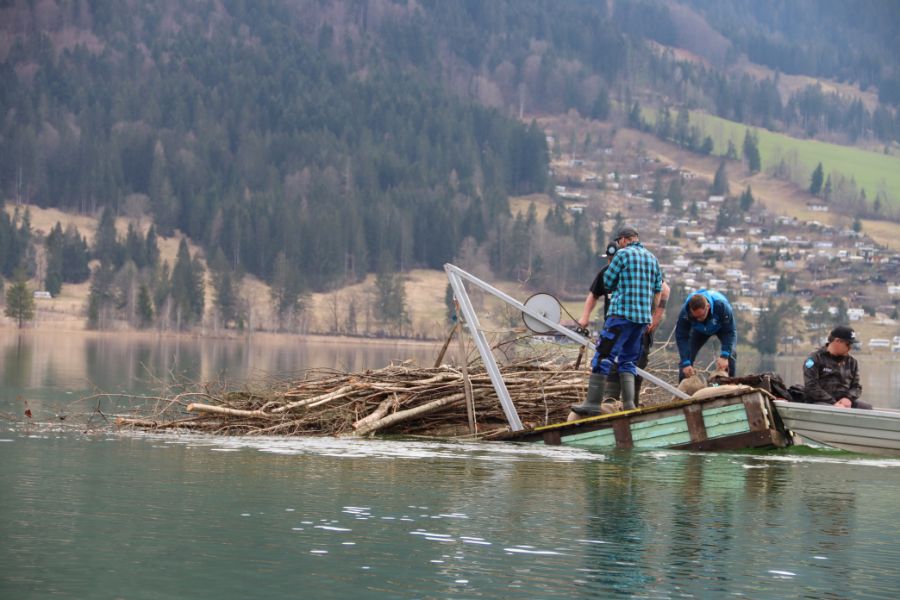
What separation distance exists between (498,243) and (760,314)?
44.2 metres

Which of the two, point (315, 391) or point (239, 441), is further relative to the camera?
point (315, 391)

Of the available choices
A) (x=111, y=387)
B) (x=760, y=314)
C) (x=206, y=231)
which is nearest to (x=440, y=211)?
(x=206, y=231)

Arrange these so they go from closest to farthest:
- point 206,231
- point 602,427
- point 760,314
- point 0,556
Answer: point 0,556, point 602,427, point 760,314, point 206,231

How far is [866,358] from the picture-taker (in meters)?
146

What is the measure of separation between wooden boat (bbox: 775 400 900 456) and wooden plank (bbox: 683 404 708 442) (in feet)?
2.90

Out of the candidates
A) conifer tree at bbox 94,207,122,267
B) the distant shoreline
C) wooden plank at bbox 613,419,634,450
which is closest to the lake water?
wooden plank at bbox 613,419,634,450

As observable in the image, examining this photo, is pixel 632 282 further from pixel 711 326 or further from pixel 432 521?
pixel 432 521

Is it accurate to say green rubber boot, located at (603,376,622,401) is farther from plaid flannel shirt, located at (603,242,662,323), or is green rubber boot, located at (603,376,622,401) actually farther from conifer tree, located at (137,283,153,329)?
conifer tree, located at (137,283,153,329)

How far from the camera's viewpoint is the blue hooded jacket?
18.3 m

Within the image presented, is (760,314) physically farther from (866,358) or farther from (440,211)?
(440,211)

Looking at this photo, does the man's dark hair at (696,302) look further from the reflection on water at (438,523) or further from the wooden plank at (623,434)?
the reflection on water at (438,523)

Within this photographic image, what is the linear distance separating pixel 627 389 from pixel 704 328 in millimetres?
1420

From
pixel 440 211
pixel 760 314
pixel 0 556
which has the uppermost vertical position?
pixel 440 211

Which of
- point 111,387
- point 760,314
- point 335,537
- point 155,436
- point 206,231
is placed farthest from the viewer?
point 206,231
